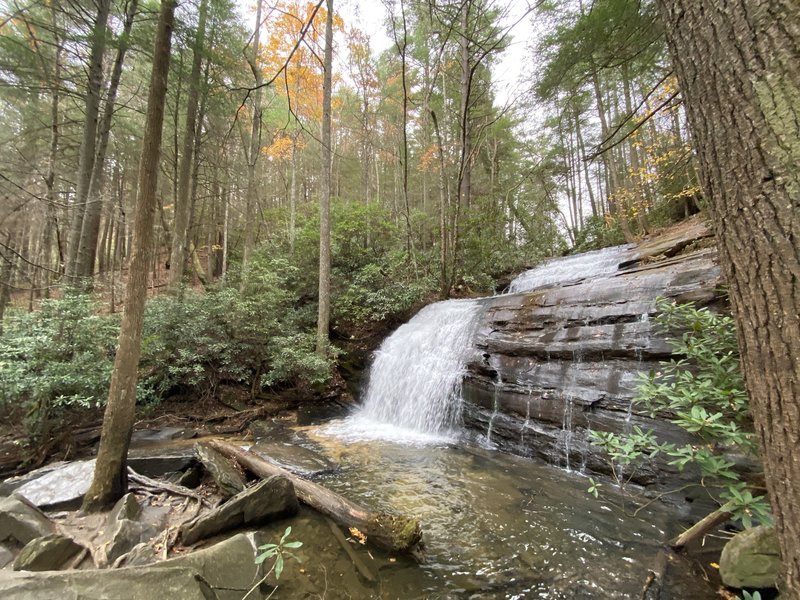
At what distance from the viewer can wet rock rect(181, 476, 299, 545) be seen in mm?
3384

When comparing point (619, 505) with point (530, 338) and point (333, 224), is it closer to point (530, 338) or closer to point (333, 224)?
point (530, 338)

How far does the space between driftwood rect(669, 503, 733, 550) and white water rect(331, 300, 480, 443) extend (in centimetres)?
391

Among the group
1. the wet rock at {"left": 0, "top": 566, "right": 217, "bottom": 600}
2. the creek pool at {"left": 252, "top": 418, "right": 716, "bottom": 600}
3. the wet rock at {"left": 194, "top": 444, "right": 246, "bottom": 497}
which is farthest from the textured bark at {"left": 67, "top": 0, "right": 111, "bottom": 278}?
the wet rock at {"left": 0, "top": 566, "right": 217, "bottom": 600}

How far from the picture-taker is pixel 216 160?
12.6 metres

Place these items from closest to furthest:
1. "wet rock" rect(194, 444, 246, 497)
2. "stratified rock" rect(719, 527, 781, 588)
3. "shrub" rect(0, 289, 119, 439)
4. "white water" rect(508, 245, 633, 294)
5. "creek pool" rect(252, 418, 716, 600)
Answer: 1. "stratified rock" rect(719, 527, 781, 588)
2. "creek pool" rect(252, 418, 716, 600)
3. "wet rock" rect(194, 444, 246, 497)
4. "shrub" rect(0, 289, 119, 439)
5. "white water" rect(508, 245, 633, 294)

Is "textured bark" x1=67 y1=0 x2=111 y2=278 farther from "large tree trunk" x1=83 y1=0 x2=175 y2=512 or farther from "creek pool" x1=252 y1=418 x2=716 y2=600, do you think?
"creek pool" x1=252 y1=418 x2=716 y2=600

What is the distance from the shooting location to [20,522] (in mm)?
2955

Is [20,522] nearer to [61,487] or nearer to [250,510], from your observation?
[61,487]

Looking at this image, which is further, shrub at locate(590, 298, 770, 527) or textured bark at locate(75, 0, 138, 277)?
textured bark at locate(75, 0, 138, 277)

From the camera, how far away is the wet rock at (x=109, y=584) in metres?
1.72

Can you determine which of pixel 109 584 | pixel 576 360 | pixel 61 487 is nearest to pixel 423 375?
pixel 576 360

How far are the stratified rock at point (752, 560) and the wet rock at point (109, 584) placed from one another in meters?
3.53

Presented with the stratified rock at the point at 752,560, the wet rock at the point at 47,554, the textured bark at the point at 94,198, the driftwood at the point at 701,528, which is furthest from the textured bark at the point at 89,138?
the stratified rock at the point at 752,560

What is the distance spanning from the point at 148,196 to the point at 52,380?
334cm
